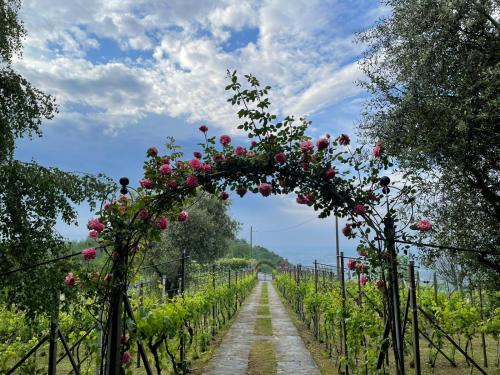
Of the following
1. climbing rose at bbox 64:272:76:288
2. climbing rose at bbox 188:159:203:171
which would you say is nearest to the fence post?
climbing rose at bbox 64:272:76:288

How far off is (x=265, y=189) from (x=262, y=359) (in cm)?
512

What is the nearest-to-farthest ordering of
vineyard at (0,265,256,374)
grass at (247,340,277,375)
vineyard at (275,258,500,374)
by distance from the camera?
vineyard at (0,265,256,374) → vineyard at (275,258,500,374) → grass at (247,340,277,375)

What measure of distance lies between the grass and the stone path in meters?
0.09

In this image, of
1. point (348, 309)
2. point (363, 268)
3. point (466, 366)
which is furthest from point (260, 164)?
point (466, 366)

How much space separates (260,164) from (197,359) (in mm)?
5606

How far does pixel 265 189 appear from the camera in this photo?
4.33 metres

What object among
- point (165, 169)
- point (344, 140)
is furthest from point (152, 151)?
point (344, 140)

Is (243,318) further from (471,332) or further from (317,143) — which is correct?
(317,143)

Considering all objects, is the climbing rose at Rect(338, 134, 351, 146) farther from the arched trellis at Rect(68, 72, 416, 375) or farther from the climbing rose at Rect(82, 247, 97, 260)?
the climbing rose at Rect(82, 247, 97, 260)

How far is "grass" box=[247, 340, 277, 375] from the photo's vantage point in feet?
24.1

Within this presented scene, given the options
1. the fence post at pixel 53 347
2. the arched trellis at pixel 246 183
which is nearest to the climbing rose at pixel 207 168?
the arched trellis at pixel 246 183

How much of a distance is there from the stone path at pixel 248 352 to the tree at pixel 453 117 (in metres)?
3.86

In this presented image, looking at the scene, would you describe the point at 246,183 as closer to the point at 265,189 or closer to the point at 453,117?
the point at 265,189

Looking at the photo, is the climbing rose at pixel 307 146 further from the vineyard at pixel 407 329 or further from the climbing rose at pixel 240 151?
the vineyard at pixel 407 329
